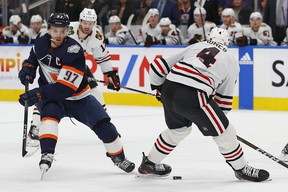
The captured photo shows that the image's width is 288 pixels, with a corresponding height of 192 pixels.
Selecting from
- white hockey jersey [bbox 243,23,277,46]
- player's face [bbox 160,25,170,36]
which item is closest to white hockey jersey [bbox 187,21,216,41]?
player's face [bbox 160,25,170,36]

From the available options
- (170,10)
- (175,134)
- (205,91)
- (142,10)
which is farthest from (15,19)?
(205,91)

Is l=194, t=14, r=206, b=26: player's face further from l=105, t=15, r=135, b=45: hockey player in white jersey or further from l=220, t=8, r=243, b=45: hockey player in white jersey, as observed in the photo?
l=105, t=15, r=135, b=45: hockey player in white jersey

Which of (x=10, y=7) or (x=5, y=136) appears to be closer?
(x=5, y=136)

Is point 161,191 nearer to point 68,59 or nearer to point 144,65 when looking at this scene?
point 68,59

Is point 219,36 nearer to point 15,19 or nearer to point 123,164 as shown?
point 123,164

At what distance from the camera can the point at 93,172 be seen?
5516mm

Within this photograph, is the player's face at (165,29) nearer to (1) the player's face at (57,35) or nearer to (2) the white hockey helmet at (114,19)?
(2) the white hockey helmet at (114,19)

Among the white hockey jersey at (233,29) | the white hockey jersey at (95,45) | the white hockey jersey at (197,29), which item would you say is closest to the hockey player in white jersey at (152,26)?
the white hockey jersey at (197,29)

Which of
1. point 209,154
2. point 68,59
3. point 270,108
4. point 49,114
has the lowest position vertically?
point 270,108

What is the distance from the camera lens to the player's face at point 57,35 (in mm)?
5258

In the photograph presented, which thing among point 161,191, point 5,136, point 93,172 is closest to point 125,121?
point 5,136

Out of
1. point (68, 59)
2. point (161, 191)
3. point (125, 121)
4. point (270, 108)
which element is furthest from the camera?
point (270, 108)

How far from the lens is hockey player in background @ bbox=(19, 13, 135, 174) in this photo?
17.1 ft

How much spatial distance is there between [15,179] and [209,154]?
1.68 metres
